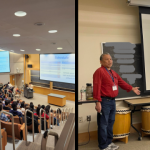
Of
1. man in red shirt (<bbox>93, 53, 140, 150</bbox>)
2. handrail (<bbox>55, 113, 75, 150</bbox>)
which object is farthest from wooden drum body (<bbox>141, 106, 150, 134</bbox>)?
handrail (<bbox>55, 113, 75, 150</bbox>)

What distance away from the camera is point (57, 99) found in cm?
56

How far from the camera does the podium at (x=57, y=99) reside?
56 centimetres

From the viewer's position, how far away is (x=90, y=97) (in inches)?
46.2

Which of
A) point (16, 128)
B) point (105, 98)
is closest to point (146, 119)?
point (105, 98)

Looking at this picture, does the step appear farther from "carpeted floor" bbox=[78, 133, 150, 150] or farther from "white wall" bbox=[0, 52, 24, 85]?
"carpeted floor" bbox=[78, 133, 150, 150]

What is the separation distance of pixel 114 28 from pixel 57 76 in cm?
104

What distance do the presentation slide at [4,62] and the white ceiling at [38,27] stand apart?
0.07 ft

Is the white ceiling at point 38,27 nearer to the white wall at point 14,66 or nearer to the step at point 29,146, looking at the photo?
the white wall at point 14,66

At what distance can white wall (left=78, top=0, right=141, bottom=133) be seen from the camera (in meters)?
1.33

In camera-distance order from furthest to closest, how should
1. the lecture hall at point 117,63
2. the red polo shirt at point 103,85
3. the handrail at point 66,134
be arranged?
the lecture hall at point 117,63 → the red polo shirt at point 103,85 → the handrail at point 66,134

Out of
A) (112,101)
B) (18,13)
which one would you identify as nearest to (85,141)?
(112,101)

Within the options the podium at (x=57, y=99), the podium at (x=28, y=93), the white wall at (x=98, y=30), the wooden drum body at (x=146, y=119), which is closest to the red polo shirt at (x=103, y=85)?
the white wall at (x=98, y=30)

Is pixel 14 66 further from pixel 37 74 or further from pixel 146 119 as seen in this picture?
pixel 146 119

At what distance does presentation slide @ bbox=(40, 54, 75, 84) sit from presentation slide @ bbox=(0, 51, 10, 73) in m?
0.13
